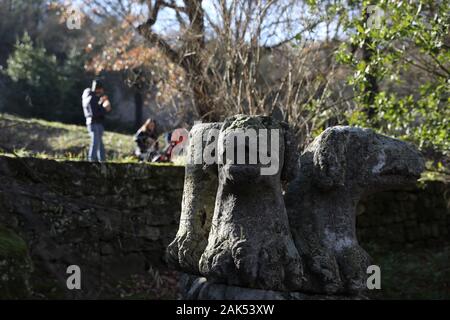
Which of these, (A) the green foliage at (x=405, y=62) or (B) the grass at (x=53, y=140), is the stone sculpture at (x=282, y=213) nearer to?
(A) the green foliage at (x=405, y=62)

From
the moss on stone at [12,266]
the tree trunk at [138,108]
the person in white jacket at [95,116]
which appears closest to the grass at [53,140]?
the person in white jacket at [95,116]

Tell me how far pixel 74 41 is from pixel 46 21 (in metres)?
2.99

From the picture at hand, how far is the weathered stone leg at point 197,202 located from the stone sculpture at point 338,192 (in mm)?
518

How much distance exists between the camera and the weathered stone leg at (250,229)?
10.8ft

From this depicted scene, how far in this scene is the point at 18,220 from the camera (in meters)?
5.80

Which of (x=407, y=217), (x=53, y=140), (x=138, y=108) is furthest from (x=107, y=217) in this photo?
(x=138, y=108)

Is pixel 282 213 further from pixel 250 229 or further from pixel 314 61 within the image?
pixel 314 61

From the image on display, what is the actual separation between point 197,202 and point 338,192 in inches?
33.7

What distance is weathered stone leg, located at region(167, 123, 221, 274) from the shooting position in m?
3.68

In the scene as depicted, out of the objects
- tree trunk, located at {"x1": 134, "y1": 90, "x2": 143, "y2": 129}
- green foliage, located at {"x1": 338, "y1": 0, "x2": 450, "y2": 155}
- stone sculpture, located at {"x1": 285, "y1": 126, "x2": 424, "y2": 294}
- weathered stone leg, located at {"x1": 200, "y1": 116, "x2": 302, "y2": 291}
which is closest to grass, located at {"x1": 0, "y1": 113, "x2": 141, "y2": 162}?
green foliage, located at {"x1": 338, "y1": 0, "x2": 450, "y2": 155}
